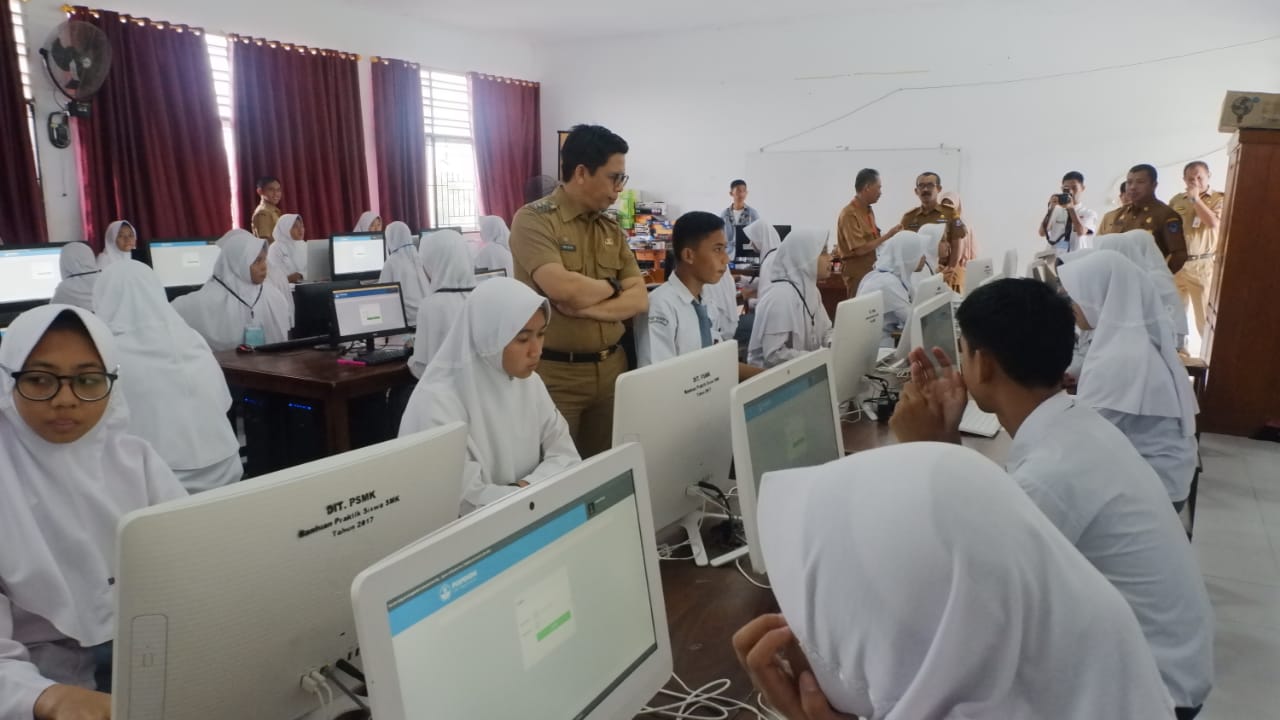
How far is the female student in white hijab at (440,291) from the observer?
386 cm

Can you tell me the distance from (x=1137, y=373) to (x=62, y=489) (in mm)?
2776

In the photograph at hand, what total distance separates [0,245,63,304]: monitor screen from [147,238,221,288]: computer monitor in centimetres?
75

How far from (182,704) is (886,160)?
8788 mm

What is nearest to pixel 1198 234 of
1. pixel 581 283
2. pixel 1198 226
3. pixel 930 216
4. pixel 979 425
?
pixel 1198 226

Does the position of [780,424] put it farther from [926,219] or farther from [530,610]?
[926,219]

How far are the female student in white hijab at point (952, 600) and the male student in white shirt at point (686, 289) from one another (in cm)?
207

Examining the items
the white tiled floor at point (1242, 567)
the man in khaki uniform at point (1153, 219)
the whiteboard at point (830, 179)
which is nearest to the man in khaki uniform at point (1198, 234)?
the man in khaki uniform at point (1153, 219)

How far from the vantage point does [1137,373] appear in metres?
2.53

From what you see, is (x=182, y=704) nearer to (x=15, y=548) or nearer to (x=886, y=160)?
(x=15, y=548)

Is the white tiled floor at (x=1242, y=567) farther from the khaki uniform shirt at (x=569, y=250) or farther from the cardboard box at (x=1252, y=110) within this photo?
the khaki uniform shirt at (x=569, y=250)

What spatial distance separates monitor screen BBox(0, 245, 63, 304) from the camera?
172 inches

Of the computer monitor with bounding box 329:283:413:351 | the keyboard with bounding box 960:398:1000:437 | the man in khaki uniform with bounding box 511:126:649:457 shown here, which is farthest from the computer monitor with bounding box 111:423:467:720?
the computer monitor with bounding box 329:283:413:351

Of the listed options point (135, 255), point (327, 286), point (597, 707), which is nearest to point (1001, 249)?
point (327, 286)

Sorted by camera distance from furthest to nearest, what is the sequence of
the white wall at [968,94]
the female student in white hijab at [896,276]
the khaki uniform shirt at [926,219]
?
the white wall at [968,94], the khaki uniform shirt at [926,219], the female student in white hijab at [896,276]
